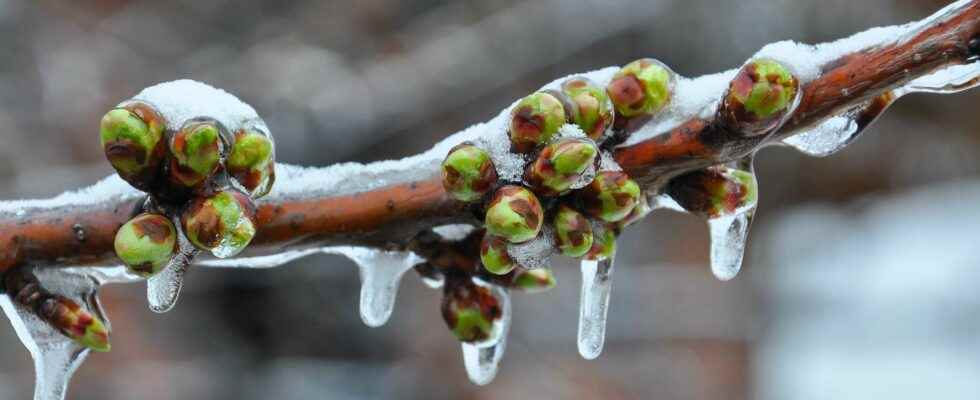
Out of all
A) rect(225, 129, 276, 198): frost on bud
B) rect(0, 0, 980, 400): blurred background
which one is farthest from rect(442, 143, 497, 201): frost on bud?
rect(0, 0, 980, 400): blurred background

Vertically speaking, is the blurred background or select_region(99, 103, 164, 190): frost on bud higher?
select_region(99, 103, 164, 190): frost on bud

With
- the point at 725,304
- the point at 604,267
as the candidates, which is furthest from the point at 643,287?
the point at 604,267

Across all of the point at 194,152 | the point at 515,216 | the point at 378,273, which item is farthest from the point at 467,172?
the point at 378,273

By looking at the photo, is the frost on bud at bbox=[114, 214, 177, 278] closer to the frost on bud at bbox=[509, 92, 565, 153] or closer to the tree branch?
the tree branch

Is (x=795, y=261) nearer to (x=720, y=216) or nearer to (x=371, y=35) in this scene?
(x=371, y=35)

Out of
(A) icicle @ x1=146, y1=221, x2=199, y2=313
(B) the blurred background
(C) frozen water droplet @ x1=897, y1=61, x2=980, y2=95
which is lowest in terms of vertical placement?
(B) the blurred background

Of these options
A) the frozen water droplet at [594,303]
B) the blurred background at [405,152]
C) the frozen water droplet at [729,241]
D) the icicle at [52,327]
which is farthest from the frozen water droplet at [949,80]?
A: the blurred background at [405,152]

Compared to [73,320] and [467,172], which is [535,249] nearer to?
[467,172]

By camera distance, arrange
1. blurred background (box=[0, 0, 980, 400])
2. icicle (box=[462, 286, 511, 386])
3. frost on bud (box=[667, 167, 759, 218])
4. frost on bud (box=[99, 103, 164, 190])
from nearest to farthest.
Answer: frost on bud (box=[99, 103, 164, 190]) → frost on bud (box=[667, 167, 759, 218]) → icicle (box=[462, 286, 511, 386]) → blurred background (box=[0, 0, 980, 400])
